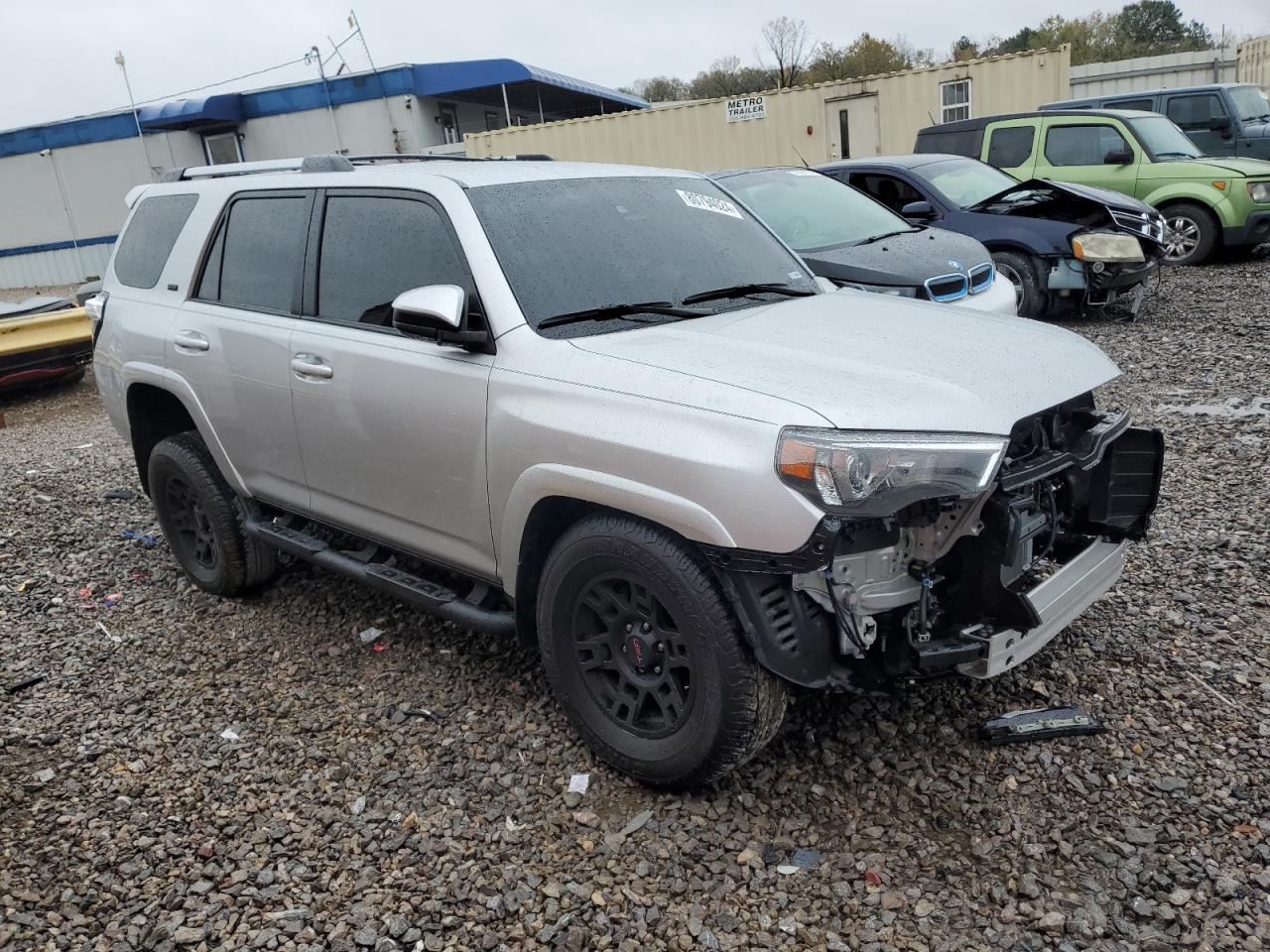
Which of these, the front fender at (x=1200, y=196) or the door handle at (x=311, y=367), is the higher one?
the door handle at (x=311, y=367)

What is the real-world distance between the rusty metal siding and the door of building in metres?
0.09

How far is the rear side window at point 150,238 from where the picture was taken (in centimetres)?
475

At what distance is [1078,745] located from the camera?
323 centimetres

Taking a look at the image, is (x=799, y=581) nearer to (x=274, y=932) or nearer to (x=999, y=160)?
(x=274, y=932)

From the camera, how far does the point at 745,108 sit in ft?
61.7

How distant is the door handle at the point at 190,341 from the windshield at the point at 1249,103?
49.0 feet

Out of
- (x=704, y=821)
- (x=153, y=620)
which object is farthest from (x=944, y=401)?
(x=153, y=620)

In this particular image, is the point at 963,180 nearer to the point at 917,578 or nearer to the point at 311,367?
the point at 311,367

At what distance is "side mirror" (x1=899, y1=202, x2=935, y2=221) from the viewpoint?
923cm

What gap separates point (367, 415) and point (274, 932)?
173 cm

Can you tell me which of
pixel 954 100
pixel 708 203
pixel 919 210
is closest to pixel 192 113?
pixel 954 100

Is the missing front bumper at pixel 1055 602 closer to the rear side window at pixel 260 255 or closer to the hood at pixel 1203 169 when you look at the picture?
the rear side window at pixel 260 255

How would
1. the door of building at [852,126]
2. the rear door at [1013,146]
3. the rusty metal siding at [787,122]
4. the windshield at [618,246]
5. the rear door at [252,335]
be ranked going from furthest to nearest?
the door of building at [852,126] → the rusty metal siding at [787,122] → the rear door at [1013,146] → the rear door at [252,335] → the windshield at [618,246]

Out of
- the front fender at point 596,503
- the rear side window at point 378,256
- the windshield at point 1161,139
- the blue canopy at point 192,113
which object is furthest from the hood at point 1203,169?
the blue canopy at point 192,113
